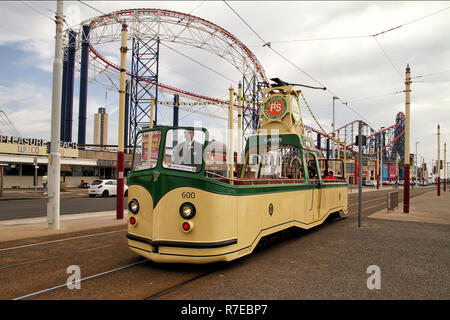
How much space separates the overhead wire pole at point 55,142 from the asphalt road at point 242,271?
1556mm

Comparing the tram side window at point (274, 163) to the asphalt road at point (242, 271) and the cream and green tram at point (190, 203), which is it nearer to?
the asphalt road at point (242, 271)

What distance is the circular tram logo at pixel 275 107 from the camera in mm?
10430

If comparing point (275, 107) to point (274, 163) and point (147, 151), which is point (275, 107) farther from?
point (147, 151)

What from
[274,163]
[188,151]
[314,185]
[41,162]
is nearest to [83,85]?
[41,162]

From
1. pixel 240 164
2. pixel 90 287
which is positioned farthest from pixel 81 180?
pixel 90 287

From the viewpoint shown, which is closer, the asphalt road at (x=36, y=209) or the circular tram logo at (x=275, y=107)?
the circular tram logo at (x=275, y=107)

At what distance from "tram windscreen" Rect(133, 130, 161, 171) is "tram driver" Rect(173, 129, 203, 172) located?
1.19ft

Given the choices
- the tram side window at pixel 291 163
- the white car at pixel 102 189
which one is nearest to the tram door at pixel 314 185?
the tram side window at pixel 291 163

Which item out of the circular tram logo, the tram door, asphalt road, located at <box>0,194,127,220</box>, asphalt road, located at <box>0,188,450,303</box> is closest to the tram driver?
asphalt road, located at <box>0,188,450,303</box>

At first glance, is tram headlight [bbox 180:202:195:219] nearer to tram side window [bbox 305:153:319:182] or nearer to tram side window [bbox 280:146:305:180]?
tram side window [bbox 280:146:305:180]

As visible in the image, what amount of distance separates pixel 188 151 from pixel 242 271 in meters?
2.29

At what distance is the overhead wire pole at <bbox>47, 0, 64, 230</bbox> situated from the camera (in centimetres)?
1009
